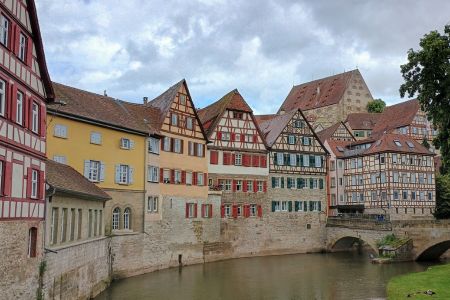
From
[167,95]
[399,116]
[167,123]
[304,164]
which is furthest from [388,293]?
[399,116]

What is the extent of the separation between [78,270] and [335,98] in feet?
211

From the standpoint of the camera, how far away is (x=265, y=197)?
4369cm

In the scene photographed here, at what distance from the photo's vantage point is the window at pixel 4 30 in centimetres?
1447

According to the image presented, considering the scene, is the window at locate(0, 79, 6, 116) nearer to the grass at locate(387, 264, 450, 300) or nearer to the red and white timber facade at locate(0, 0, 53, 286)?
the red and white timber facade at locate(0, 0, 53, 286)

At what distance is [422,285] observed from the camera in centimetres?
2284

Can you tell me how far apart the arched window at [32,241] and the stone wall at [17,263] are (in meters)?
0.14

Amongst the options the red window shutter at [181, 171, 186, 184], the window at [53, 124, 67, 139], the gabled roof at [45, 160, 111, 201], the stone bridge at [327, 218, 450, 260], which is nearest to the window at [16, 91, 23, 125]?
the gabled roof at [45, 160, 111, 201]

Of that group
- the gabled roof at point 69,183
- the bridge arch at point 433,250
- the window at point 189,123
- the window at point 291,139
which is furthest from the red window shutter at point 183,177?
the bridge arch at point 433,250

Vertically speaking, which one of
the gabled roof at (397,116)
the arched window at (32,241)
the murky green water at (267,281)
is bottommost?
the murky green water at (267,281)

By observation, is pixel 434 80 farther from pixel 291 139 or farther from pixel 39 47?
pixel 291 139

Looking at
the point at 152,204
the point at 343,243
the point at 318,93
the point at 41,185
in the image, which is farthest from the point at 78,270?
the point at 318,93

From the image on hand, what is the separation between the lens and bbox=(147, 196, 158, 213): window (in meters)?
32.0

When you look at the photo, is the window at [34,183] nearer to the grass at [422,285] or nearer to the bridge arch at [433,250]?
the grass at [422,285]

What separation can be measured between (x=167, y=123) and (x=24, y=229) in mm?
19552
